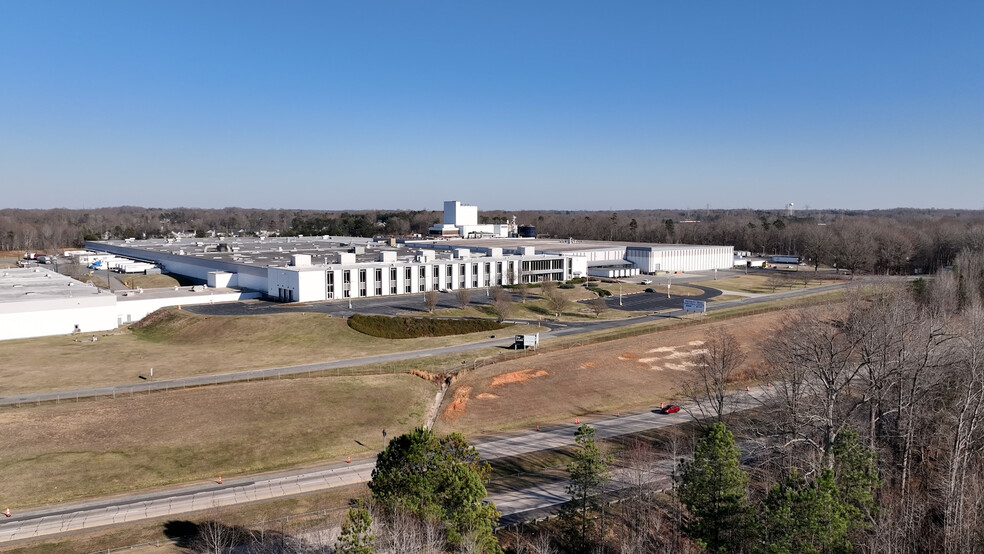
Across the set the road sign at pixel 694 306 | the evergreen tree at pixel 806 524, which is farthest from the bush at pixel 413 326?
the evergreen tree at pixel 806 524

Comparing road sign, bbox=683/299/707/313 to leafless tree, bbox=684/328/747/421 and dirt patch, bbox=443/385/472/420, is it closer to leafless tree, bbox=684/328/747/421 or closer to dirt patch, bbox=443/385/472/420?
leafless tree, bbox=684/328/747/421

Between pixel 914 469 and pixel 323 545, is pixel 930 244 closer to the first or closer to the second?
pixel 914 469

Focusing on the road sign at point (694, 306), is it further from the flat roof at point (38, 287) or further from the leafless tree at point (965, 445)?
the flat roof at point (38, 287)

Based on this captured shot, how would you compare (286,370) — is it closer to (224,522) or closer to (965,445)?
(224,522)

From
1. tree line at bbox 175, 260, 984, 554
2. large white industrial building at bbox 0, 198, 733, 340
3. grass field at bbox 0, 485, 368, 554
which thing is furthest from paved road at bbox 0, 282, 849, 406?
tree line at bbox 175, 260, 984, 554

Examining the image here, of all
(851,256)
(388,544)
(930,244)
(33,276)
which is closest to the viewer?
(388,544)

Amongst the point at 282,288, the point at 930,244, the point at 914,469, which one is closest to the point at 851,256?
the point at 930,244
